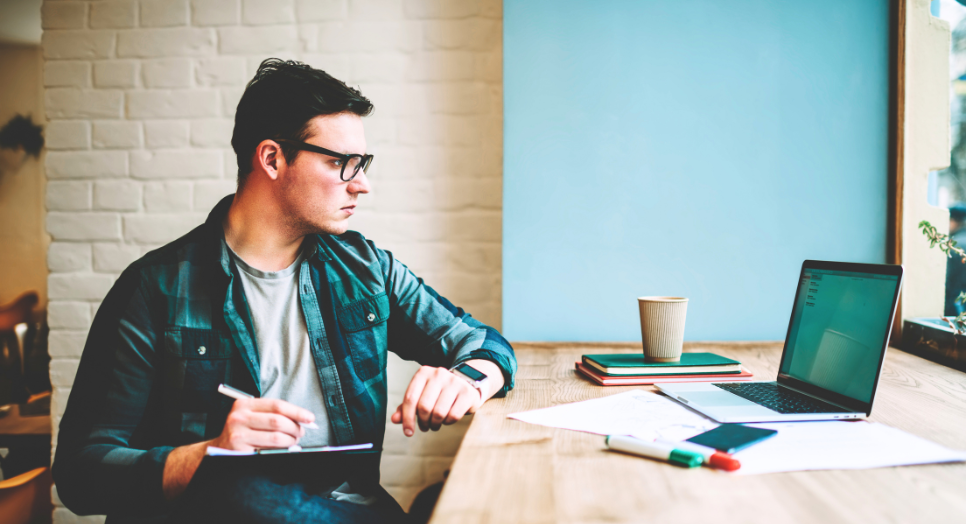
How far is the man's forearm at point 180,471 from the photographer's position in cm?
82

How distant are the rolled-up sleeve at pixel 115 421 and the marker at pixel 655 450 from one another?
2.21ft

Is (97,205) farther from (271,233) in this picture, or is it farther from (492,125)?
(492,125)

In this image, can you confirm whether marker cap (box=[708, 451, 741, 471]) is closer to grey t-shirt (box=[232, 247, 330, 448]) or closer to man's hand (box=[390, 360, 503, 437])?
man's hand (box=[390, 360, 503, 437])

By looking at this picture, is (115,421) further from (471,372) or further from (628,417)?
(628,417)

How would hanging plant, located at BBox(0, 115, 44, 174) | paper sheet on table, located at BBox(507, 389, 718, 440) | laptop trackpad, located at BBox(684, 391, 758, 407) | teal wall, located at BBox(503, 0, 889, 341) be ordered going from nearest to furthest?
paper sheet on table, located at BBox(507, 389, 718, 440) < laptop trackpad, located at BBox(684, 391, 758, 407) < teal wall, located at BBox(503, 0, 889, 341) < hanging plant, located at BBox(0, 115, 44, 174)

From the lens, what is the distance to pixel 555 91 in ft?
4.69

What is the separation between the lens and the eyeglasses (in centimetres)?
112

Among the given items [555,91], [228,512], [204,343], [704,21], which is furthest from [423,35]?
[228,512]

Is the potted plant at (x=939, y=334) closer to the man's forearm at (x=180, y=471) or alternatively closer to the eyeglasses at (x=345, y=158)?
the eyeglasses at (x=345, y=158)

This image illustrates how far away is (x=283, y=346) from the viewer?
1.09m

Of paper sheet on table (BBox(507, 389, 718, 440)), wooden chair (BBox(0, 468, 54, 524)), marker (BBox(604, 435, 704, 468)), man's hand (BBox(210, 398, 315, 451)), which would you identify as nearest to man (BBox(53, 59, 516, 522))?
man's hand (BBox(210, 398, 315, 451))

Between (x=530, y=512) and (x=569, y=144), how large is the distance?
1070 millimetres

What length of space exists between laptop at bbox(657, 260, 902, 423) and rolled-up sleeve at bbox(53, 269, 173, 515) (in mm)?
845

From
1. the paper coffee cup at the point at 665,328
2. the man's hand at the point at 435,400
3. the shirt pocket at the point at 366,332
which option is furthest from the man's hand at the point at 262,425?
the paper coffee cup at the point at 665,328
